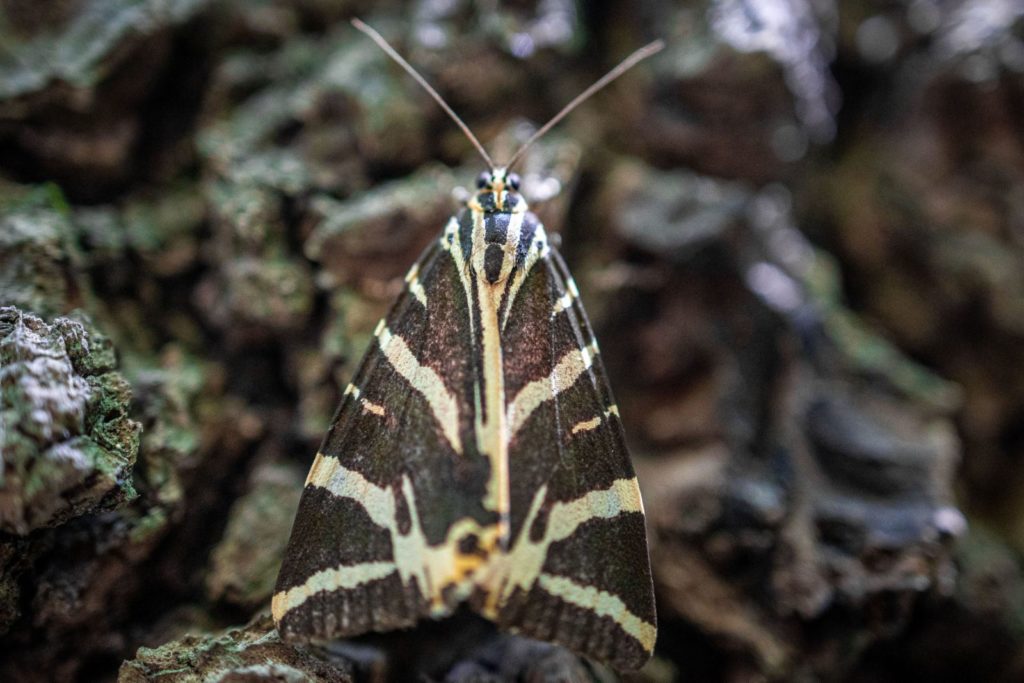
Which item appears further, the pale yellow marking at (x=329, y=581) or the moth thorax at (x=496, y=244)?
the moth thorax at (x=496, y=244)

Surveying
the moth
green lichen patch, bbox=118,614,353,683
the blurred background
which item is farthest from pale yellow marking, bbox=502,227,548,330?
green lichen patch, bbox=118,614,353,683

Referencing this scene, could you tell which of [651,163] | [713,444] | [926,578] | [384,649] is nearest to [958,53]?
[651,163]

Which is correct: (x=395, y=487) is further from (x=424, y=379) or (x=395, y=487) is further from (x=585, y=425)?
(x=585, y=425)

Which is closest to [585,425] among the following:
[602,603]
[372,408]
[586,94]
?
[602,603]

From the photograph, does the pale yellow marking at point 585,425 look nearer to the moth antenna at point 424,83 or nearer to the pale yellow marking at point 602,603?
the pale yellow marking at point 602,603

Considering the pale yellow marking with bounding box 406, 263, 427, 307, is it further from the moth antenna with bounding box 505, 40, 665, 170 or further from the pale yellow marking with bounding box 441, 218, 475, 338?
the moth antenna with bounding box 505, 40, 665, 170

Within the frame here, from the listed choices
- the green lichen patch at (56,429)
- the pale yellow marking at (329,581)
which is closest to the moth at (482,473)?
the pale yellow marking at (329,581)
